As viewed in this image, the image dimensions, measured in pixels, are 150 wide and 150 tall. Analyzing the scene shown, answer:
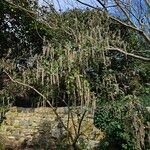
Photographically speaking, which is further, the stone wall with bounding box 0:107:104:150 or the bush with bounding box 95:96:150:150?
the stone wall with bounding box 0:107:104:150

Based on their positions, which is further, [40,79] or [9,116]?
[9,116]

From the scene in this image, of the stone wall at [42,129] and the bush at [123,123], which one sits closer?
the bush at [123,123]

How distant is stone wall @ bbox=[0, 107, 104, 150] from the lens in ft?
42.7

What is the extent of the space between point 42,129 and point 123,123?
303 cm

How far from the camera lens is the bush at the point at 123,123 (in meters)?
10.7

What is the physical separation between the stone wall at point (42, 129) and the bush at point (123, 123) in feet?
1.21

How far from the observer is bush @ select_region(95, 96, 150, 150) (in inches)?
422

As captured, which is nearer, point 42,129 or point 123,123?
point 123,123

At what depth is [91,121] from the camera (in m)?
14.0

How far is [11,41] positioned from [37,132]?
627 centimetres

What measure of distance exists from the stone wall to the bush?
1.21 feet

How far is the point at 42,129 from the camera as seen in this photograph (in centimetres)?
1386

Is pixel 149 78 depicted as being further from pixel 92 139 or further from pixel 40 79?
pixel 40 79

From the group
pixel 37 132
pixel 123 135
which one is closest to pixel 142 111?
pixel 123 135
